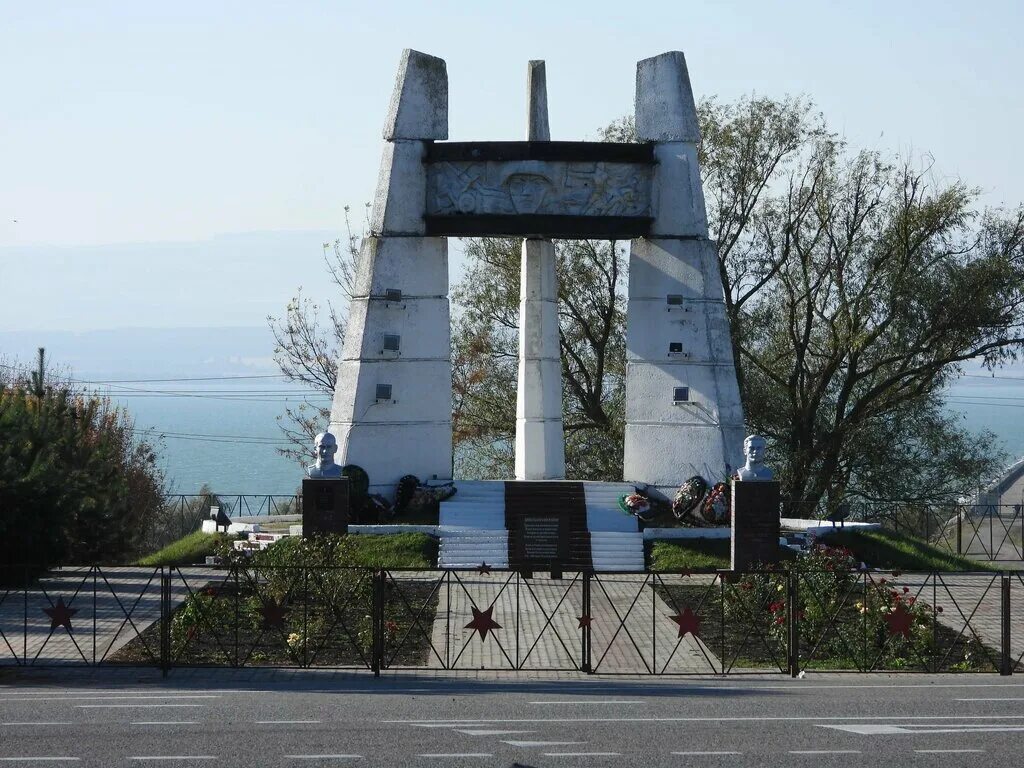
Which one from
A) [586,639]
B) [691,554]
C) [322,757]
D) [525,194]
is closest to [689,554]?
[691,554]

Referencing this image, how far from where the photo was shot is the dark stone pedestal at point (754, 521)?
26781 millimetres

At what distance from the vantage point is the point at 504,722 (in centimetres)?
1293

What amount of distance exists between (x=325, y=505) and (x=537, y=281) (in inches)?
303

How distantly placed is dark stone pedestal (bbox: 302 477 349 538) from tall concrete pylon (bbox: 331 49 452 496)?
3779mm

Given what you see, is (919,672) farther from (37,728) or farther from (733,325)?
(733,325)

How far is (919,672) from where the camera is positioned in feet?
57.2

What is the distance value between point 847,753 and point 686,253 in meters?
21.9

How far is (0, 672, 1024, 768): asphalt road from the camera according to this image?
1115 cm

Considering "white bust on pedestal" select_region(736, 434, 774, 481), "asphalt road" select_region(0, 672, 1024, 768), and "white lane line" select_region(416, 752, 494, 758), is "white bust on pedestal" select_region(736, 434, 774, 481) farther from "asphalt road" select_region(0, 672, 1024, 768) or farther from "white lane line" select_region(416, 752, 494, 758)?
"white lane line" select_region(416, 752, 494, 758)

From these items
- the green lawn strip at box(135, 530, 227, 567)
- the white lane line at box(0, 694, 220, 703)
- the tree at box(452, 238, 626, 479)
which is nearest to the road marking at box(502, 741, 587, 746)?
the white lane line at box(0, 694, 220, 703)

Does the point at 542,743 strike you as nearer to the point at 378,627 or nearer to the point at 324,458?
the point at 378,627

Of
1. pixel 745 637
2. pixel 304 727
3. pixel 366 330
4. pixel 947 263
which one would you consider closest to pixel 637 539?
pixel 366 330

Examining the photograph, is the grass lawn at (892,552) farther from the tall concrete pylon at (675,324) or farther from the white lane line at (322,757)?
the white lane line at (322,757)

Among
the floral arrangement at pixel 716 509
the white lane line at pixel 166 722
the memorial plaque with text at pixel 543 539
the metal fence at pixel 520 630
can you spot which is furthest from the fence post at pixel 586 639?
the floral arrangement at pixel 716 509
